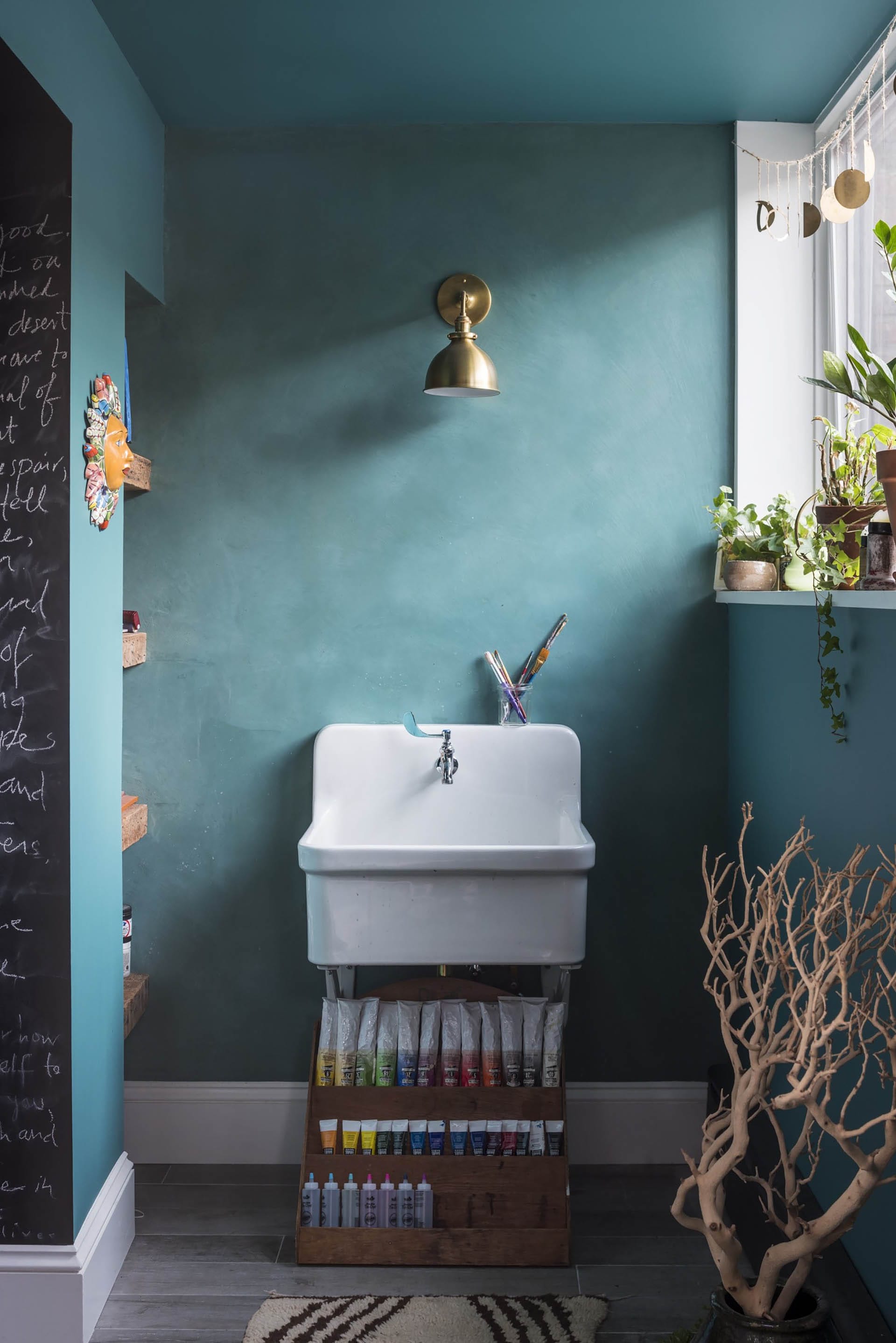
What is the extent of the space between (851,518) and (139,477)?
1.47 m

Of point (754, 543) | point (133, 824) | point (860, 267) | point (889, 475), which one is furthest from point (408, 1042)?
point (860, 267)

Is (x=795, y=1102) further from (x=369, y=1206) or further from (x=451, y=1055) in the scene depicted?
(x=369, y=1206)

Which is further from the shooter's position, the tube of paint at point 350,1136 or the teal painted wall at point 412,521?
the teal painted wall at point 412,521

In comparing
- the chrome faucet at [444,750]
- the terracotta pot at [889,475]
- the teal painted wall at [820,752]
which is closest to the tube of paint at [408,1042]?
the chrome faucet at [444,750]

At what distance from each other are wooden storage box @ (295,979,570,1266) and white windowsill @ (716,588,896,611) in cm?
107

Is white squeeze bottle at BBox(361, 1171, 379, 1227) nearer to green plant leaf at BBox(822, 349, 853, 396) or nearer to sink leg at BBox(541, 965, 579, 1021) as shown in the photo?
sink leg at BBox(541, 965, 579, 1021)

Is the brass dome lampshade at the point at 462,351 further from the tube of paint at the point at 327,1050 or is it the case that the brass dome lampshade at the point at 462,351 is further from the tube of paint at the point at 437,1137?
the tube of paint at the point at 437,1137

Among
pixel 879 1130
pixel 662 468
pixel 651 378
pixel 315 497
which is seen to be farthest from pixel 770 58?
pixel 879 1130

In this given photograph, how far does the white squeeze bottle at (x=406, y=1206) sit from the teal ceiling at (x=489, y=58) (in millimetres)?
2192

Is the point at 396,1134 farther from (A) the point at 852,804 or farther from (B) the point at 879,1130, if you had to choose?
(A) the point at 852,804

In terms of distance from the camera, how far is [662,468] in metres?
2.46

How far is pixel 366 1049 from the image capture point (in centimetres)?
219

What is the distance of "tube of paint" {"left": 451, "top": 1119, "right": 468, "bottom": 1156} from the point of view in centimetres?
213

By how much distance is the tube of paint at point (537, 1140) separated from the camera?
6.97 feet
